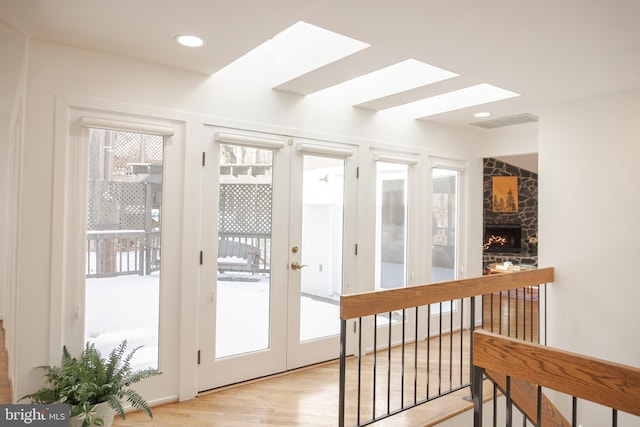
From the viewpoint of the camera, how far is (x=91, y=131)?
279 centimetres

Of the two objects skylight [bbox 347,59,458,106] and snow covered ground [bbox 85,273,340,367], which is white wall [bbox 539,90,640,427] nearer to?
skylight [bbox 347,59,458,106]

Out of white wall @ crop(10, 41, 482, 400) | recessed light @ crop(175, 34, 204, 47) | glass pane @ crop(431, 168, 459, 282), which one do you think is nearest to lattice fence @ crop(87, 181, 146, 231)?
white wall @ crop(10, 41, 482, 400)

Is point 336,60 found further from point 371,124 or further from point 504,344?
point 504,344

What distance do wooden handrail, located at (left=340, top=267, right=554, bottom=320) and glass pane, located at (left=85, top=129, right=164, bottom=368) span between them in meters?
1.47

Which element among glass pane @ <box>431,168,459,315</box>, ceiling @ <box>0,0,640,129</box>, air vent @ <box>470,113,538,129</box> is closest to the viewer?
ceiling @ <box>0,0,640,129</box>

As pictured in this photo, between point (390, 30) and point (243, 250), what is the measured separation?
198 centimetres

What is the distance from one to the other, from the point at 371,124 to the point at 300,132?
0.87m

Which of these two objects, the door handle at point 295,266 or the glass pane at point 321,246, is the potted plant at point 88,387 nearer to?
the door handle at point 295,266

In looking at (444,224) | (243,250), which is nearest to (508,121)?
(444,224)

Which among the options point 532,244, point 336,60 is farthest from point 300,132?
point 532,244

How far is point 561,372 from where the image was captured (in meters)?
1.51

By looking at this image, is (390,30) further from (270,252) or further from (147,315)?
(147,315)

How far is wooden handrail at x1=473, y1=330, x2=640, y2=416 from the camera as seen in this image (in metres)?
1.38

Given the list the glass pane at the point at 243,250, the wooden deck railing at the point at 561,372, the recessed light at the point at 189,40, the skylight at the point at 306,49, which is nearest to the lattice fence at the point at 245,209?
the glass pane at the point at 243,250
